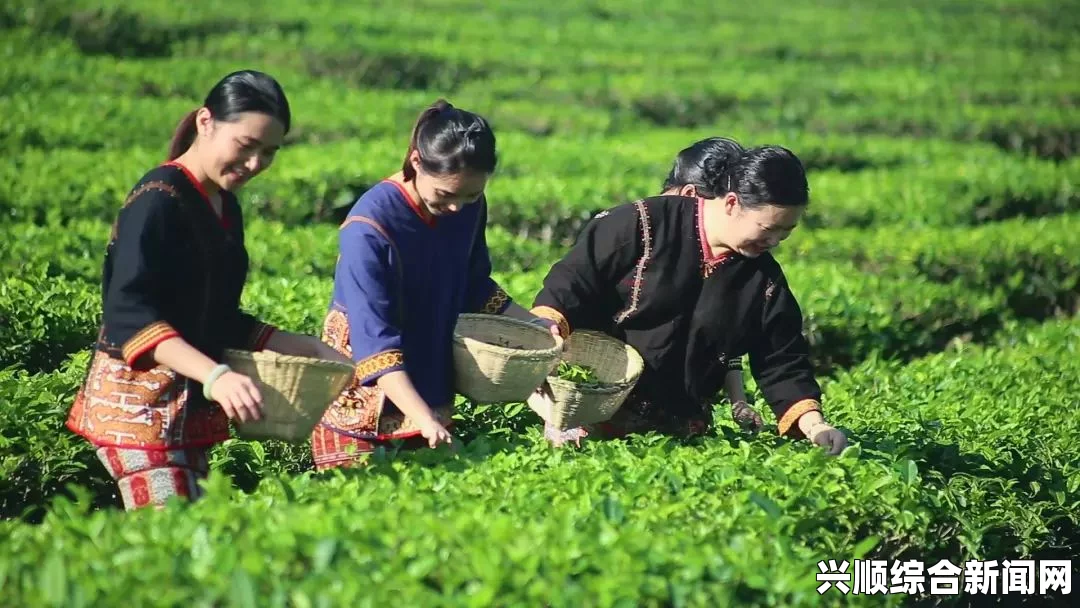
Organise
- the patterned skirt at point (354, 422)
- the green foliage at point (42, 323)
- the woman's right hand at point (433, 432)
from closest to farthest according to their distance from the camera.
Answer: the woman's right hand at point (433, 432) < the patterned skirt at point (354, 422) < the green foliage at point (42, 323)

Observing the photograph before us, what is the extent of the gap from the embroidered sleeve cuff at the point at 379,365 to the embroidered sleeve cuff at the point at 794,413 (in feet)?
4.46

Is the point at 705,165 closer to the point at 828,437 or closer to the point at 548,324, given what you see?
the point at 548,324

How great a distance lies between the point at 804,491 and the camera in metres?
3.93

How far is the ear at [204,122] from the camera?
351 centimetres

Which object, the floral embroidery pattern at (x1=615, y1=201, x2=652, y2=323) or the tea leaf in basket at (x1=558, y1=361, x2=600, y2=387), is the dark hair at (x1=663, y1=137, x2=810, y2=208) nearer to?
the floral embroidery pattern at (x1=615, y1=201, x2=652, y2=323)

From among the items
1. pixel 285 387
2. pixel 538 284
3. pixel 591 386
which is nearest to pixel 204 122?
pixel 285 387

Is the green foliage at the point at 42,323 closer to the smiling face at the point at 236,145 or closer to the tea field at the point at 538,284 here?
the tea field at the point at 538,284

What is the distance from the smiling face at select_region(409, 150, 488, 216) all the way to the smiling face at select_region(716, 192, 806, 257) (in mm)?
784

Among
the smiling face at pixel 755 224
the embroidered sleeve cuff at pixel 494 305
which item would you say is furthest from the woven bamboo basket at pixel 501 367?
the smiling face at pixel 755 224

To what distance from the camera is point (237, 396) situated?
3.35 m

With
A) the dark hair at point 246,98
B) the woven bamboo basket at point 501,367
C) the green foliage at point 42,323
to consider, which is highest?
the dark hair at point 246,98

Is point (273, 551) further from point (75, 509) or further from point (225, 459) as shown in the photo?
point (225, 459)

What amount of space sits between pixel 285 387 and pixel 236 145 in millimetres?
610

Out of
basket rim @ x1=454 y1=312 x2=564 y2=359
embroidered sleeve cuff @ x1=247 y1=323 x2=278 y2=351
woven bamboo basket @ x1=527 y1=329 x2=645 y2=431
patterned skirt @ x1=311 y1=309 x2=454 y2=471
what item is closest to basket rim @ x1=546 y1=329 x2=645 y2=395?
woven bamboo basket @ x1=527 y1=329 x2=645 y2=431
